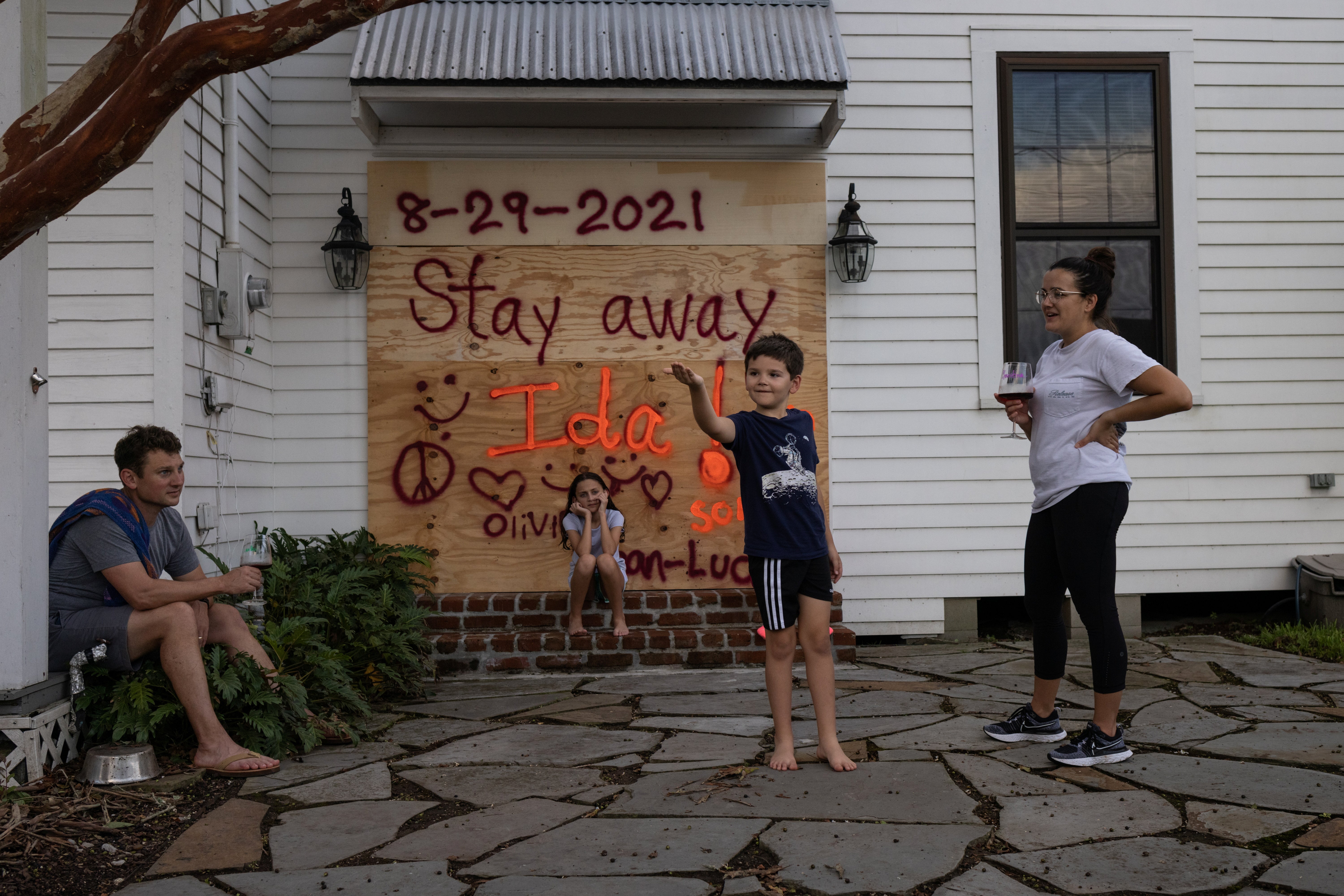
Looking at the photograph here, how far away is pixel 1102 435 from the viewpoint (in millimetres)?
3705

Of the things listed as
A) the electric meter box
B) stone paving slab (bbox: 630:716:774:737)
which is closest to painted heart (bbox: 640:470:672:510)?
stone paving slab (bbox: 630:716:774:737)

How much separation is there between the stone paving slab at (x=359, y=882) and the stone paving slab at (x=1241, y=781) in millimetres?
2195

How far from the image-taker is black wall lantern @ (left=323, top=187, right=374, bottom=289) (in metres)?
6.57

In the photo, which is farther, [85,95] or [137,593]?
[137,593]

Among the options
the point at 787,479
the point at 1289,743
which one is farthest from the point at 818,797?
the point at 1289,743

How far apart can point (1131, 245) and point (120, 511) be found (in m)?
6.04

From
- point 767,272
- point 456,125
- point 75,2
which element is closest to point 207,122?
point 75,2

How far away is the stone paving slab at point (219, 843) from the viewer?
9.76ft

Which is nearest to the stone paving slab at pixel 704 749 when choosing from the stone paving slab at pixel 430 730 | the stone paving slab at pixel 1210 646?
the stone paving slab at pixel 430 730

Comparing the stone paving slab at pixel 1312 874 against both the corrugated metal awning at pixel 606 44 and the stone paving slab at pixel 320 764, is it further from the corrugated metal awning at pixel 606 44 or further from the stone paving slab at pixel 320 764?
the corrugated metal awning at pixel 606 44

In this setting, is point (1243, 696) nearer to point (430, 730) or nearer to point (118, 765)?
point (430, 730)

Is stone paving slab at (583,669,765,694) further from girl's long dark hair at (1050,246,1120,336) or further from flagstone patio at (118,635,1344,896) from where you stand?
girl's long dark hair at (1050,246,1120,336)

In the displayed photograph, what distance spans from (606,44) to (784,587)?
12.7ft

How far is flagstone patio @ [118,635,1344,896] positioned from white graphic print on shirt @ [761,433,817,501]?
926 millimetres
